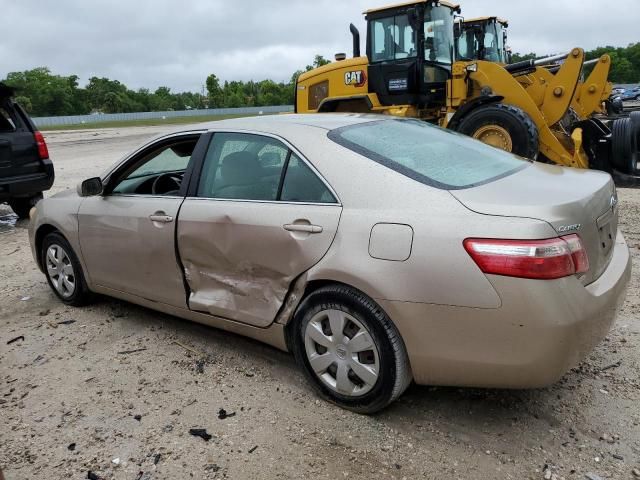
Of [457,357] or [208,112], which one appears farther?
[208,112]

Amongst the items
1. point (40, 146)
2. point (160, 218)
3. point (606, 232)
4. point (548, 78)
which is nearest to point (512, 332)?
point (606, 232)

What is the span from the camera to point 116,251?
398 centimetres

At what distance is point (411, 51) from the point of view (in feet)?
32.4

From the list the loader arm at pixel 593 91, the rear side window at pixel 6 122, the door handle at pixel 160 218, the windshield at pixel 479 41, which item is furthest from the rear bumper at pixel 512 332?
the windshield at pixel 479 41

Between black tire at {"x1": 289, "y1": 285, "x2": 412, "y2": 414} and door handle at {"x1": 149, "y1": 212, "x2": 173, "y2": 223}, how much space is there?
1.14 m

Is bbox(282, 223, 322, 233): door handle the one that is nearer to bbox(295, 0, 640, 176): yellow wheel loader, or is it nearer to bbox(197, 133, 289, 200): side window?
bbox(197, 133, 289, 200): side window

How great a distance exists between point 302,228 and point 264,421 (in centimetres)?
104

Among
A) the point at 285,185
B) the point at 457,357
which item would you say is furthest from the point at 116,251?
the point at 457,357

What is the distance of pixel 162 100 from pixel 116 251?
382ft

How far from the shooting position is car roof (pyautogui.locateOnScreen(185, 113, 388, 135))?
10.9 feet

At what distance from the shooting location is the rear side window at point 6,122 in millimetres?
8086

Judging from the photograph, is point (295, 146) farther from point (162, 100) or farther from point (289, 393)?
point (162, 100)

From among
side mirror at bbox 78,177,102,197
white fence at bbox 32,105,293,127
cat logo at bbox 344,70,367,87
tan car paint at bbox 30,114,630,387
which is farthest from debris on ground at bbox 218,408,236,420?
white fence at bbox 32,105,293,127

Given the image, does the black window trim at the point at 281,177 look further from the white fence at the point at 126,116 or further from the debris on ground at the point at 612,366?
the white fence at the point at 126,116
